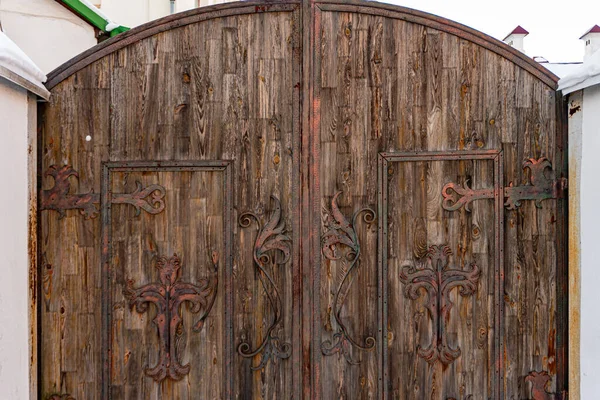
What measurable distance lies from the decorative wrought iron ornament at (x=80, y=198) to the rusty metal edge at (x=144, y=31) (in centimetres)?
45

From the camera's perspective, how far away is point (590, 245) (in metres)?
2.42

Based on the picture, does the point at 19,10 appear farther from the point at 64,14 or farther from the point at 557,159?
the point at 557,159

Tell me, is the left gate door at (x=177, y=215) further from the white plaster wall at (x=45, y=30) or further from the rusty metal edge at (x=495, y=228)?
the white plaster wall at (x=45, y=30)

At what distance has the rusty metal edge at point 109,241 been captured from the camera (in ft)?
8.22

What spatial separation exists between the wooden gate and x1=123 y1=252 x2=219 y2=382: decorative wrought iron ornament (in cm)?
1

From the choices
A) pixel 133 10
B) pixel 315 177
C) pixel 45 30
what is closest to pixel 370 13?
pixel 315 177

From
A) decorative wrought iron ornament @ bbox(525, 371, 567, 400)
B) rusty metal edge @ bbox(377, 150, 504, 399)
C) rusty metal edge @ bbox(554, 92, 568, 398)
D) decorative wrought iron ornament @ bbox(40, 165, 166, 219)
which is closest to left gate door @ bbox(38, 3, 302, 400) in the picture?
decorative wrought iron ornament @ bbox(40, 165, 166, 219)

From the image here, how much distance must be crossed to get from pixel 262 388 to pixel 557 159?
1970 millimetres

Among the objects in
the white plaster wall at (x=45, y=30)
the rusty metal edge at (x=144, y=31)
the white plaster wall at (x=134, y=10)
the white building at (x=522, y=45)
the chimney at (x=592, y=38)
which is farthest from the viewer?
the white building at (x=522, y=45)

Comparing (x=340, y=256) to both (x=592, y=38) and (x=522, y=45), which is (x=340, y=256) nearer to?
(x=592, y=38)

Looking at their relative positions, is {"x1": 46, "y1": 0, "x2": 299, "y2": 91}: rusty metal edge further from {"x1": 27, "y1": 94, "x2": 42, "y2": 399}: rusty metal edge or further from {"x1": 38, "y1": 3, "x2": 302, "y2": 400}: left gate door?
{"x1": 27, "y1": 94, "x2": 42, "y2": 399}: rusty metal edge

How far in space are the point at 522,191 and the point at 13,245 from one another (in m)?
2.54

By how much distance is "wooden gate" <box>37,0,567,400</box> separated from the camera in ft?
8.27

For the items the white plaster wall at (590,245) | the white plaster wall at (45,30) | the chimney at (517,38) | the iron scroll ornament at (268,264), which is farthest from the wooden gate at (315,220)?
the chimney at (517,38)
